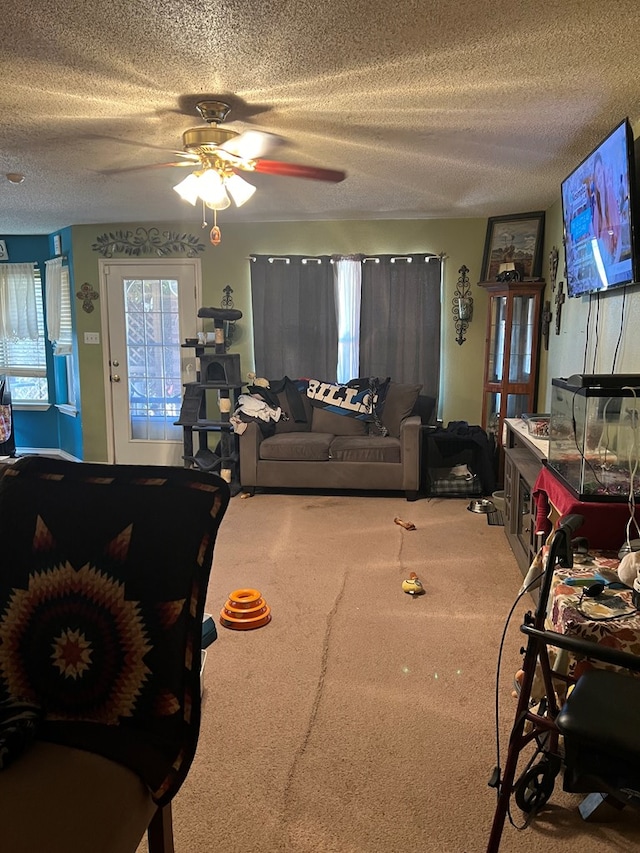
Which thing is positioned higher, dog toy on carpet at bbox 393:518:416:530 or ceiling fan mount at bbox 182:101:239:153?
ceiling fan mount at bbox 182:101:239:153

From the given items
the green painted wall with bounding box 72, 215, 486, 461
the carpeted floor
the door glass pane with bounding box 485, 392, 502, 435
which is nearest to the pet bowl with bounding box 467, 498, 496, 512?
the carpeted floor

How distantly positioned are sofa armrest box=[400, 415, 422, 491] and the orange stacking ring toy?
7.14 feet

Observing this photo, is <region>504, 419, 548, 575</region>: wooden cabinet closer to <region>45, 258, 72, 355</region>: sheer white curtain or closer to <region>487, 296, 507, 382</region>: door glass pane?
<region>487, 296, 507, 382</region>: door glass pane

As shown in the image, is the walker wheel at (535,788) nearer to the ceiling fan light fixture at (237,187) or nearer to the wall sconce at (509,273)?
the ceiling fan light fixture at (237,187)

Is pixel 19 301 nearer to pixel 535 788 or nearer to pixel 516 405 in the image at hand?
pixel 516 405

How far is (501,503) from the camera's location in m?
4.47

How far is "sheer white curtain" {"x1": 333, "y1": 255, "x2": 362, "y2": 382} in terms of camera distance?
561 cm

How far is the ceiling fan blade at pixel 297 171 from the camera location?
3.23 m

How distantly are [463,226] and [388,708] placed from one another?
4387 mm

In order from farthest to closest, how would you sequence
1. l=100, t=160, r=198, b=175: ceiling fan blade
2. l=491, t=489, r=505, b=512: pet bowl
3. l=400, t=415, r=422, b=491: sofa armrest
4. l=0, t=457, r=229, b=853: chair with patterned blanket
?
l=400, t=415, r=422, b=491: sofa armrest → l=491, t=489, r=505, b=512: pet bowl → l=100, t=160, r=198, b=175: ceiling fan blade → l=0, t=457, r=229, b=853: chair with patterned blanket

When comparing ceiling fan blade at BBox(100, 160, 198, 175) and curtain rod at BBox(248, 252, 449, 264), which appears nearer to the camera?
ceiling fan blade at BBox(100, 160, 198, 175)

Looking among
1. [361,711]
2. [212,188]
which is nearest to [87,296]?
[212,188]

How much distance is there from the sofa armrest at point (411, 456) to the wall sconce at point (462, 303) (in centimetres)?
125

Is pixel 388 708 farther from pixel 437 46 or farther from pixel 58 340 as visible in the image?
pixel 58 340
